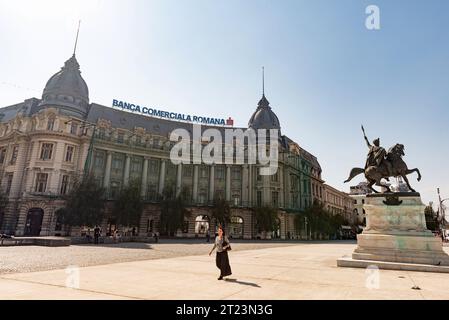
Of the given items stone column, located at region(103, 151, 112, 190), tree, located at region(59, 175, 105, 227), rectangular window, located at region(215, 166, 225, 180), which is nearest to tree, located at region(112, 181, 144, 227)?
tree, located at region(59, 175, 105, 227)

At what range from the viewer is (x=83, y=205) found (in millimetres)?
38188

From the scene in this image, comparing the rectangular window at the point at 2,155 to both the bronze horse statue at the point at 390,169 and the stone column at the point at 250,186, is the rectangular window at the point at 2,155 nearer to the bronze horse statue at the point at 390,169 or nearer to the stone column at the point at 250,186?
the stone column at the point at 250,186

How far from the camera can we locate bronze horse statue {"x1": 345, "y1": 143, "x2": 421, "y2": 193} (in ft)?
47.2

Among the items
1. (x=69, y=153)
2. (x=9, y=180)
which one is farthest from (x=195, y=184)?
(x=9, y=180)

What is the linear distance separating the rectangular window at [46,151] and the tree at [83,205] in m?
9.16

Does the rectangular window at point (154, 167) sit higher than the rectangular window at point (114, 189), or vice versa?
the rectangular window at point (154, 167)

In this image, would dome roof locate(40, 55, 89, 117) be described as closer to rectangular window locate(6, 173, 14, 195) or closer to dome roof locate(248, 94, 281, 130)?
rectangular window locate(6, 173, 14, 195)

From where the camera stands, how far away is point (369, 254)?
42.4 feet

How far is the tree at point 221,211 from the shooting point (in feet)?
161

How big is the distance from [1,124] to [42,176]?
1603 centimetres

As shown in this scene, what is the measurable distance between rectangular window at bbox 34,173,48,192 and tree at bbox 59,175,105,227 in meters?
6.39

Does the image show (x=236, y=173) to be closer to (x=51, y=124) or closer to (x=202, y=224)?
(x=202, y=224)

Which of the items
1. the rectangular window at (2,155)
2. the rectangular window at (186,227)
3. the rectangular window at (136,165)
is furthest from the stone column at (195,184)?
the rectangular window at (2,155)
